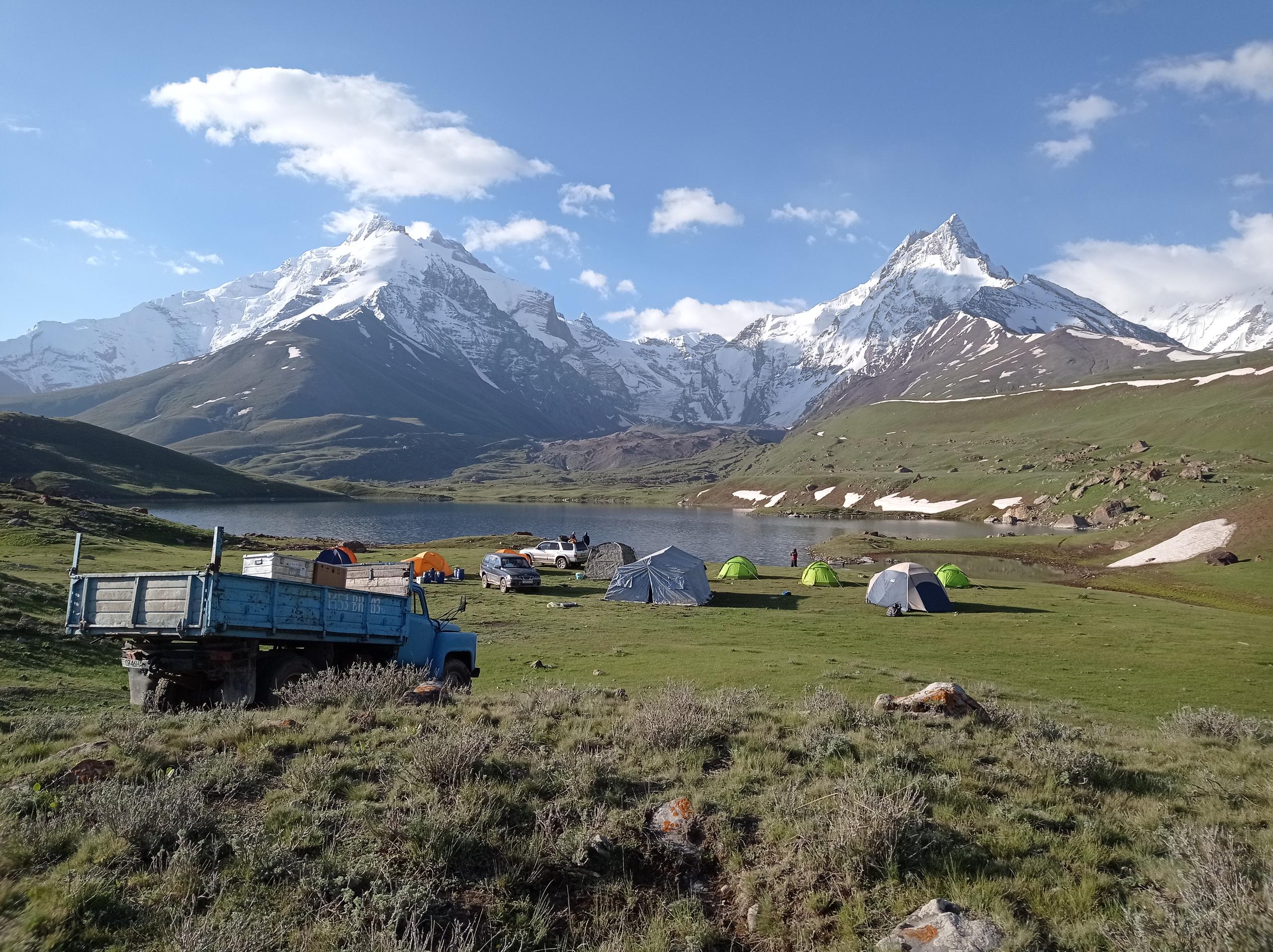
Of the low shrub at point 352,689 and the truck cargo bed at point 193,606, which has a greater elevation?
the truck cargo bed at point 193,606

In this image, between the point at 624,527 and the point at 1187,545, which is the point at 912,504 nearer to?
the point at 624,527

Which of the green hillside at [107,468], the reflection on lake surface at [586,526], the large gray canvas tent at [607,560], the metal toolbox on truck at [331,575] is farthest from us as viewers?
the green hillside at [107,468]

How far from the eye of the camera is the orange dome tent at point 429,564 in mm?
44281

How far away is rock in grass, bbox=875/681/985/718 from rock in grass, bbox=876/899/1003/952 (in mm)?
6477

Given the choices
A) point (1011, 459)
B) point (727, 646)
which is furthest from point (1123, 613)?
point (1011, 459)

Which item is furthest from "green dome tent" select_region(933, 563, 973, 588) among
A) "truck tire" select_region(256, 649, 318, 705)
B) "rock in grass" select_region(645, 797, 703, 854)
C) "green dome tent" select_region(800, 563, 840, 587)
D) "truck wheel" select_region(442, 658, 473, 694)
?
"rock in grass" select_region(645, 797, 703, 854)

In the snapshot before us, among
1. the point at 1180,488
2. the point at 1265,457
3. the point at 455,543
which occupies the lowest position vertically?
the point at 455,543

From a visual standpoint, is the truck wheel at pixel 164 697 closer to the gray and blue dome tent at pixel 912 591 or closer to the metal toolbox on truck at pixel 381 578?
the metal toolbox on truck at pixel 381 578

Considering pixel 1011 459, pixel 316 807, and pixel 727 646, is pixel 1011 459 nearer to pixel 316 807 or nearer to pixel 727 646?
pixel 727 646

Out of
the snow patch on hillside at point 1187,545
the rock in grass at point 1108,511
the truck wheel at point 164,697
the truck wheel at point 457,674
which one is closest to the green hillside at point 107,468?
the truck wheel at point 457,674

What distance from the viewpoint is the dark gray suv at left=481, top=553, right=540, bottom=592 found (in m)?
40.5

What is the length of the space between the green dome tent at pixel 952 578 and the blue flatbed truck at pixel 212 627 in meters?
37.5

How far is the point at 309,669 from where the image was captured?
14641 millimetres

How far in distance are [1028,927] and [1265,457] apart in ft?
427
